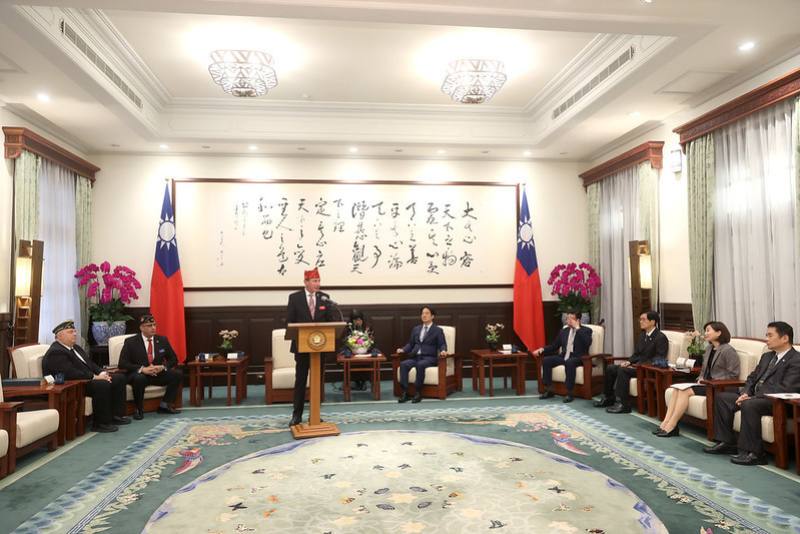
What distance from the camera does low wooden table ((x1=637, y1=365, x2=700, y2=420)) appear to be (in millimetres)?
5891

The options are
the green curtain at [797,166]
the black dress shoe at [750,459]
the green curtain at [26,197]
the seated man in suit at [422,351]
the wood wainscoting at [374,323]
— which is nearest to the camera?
the black dress shoe at [750,459]

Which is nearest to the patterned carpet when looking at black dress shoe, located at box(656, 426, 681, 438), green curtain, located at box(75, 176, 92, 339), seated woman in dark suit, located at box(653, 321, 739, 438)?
black dress shoe, located at box(656, 426, 681, 438)

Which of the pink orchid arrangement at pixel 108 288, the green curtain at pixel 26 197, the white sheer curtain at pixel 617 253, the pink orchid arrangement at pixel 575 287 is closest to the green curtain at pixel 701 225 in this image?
the white sheer curtain at pixel 617 253

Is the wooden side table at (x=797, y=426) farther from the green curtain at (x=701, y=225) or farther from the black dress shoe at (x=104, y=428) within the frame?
the black dress shoe at (x=104, y=428)

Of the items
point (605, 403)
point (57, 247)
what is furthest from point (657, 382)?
point (57, 247)

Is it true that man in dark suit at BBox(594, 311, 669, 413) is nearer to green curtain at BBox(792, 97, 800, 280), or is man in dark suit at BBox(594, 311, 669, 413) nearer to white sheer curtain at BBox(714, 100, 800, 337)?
white sheer curtain at BBox(714, 100, 800, 337)

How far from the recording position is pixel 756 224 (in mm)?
5902

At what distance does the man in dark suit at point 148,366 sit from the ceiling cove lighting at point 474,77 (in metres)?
4.69

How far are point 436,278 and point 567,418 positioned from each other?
353 centimetres

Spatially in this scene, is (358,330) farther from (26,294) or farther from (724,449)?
(724,449)

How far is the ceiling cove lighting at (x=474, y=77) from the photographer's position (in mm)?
6539

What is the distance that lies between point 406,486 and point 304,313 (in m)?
2.40

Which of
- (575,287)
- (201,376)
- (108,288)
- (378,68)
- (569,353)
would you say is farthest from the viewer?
(575,287)

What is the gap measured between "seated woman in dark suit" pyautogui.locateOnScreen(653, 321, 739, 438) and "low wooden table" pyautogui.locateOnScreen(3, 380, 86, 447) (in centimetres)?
565
